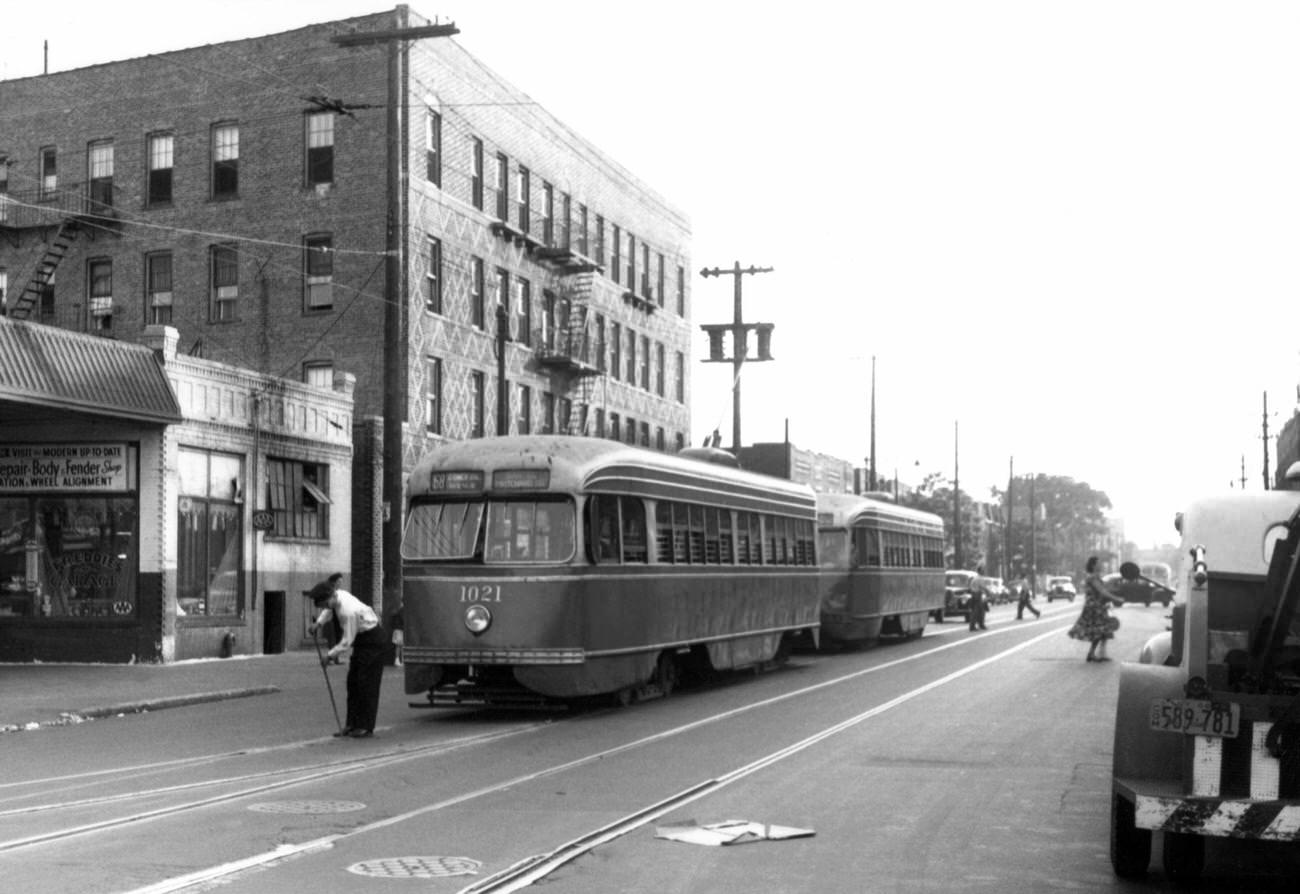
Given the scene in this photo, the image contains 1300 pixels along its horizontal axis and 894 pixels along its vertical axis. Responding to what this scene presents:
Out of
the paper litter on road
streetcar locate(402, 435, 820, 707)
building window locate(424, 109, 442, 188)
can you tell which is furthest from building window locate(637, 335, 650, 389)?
the paper litter on road

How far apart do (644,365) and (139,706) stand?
35554 millimetres

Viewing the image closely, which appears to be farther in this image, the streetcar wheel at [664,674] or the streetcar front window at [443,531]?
the streetcar wheel at [664,674]

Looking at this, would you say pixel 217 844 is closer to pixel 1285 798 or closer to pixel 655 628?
pixel 1285 798

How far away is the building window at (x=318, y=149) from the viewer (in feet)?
131

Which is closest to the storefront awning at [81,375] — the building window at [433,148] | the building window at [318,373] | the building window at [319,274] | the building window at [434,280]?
the building window at [318,373]

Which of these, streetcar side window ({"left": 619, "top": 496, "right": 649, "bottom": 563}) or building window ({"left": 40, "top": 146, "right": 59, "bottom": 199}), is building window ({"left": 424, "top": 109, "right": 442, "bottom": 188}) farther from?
streetcar side window ({"left": 619, "top": 496, "right": 649, "bottom": 563})

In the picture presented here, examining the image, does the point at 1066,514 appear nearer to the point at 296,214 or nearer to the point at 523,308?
the point at 523,308

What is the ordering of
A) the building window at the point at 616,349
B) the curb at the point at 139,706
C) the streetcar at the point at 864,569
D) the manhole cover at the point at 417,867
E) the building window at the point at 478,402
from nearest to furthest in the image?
the manhole cover at the point at 417,867, the curb at the point at 139,706, the streetcar at the point at 864,569, the building window at the point at 478,402, the building window at the point at 616,349

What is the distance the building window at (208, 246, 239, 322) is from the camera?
40625 millimetres

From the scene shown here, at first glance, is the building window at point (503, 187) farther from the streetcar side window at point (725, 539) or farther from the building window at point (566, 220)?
the streetcar side window at point (725, 539)

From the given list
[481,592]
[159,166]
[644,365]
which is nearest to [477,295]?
[159,166]

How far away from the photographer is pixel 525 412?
4600cm

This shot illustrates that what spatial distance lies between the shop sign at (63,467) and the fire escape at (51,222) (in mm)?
11261

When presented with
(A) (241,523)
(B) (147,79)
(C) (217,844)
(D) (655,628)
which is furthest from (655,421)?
(C) (217,844)
